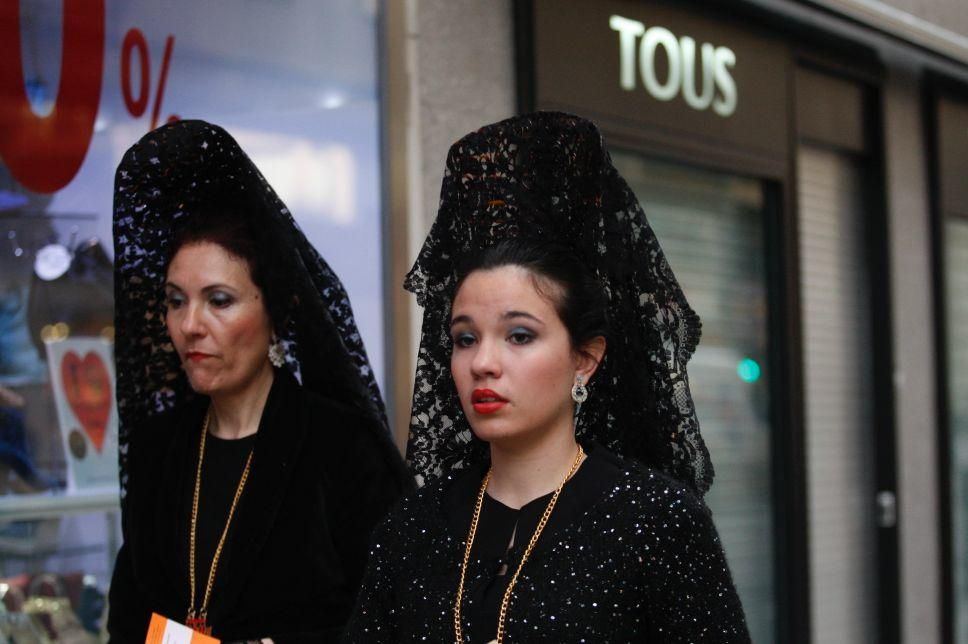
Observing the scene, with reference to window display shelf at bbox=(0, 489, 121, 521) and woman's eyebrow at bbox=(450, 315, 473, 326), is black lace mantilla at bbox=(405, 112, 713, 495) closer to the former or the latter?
woman's eyebrow at bbox=(450, 315, 473, 326)

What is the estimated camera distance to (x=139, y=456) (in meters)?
2.97

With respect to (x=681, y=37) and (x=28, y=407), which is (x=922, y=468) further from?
(x=28, y=407)

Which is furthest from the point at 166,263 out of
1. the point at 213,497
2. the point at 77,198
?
the point at 77,198

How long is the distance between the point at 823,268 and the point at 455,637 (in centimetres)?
534

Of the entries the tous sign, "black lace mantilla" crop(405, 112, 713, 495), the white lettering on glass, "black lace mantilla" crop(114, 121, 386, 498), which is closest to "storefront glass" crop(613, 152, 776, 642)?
the tous sign

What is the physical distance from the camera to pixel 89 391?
12.7 ft

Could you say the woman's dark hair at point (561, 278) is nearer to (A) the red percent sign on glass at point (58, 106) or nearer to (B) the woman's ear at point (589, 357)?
(B) the woman's ear at point (589, 357)

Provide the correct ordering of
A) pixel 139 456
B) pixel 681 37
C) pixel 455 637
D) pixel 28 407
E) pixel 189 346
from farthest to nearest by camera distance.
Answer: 1. pixel 681 37
2. pixel 28 407
3. pixel 139 456
4. pixel 189 346
5. pixel 455 637

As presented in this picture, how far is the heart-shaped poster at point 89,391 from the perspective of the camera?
3818mm

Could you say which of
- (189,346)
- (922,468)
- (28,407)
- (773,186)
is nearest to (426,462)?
(189,346)

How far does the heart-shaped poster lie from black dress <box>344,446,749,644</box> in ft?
6.02

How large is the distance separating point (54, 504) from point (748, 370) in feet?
12.5

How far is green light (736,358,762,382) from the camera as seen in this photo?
651cm

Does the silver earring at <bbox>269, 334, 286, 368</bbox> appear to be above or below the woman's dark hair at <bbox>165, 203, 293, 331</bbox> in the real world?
below
